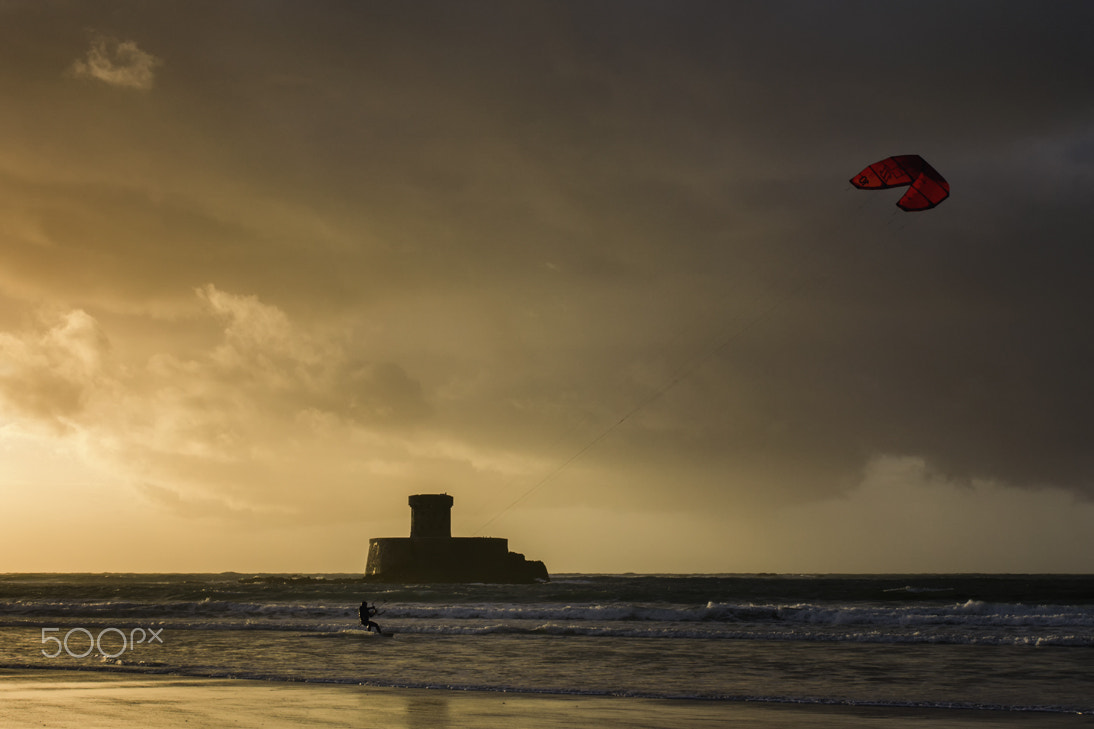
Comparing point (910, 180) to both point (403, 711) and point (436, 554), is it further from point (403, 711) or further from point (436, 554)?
point (436, 554)

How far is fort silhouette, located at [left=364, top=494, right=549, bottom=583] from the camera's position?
246 feet

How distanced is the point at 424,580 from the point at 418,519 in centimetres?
529

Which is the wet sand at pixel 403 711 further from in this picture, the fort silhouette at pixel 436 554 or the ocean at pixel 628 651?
the fort silhouette at pixel 436 554

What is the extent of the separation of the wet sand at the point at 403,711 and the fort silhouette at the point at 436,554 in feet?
194

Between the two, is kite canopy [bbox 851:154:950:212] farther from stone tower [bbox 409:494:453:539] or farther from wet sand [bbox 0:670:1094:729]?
stone tower [bbox 409:494:453:539]

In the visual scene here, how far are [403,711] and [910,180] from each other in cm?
2350

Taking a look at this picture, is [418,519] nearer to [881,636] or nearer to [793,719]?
[881,636]

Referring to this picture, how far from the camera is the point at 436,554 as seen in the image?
7531 centimetres

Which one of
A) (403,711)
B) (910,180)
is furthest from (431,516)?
(403,711)

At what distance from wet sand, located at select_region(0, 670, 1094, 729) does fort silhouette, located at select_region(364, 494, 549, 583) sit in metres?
59.0

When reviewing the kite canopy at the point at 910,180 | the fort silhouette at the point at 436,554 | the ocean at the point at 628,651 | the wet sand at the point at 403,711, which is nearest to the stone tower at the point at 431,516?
the fort silhouette at the point at 436,554

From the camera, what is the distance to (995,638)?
26.2 metres

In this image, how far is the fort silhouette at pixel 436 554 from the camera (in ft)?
246

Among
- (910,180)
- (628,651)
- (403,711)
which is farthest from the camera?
(910,180)
